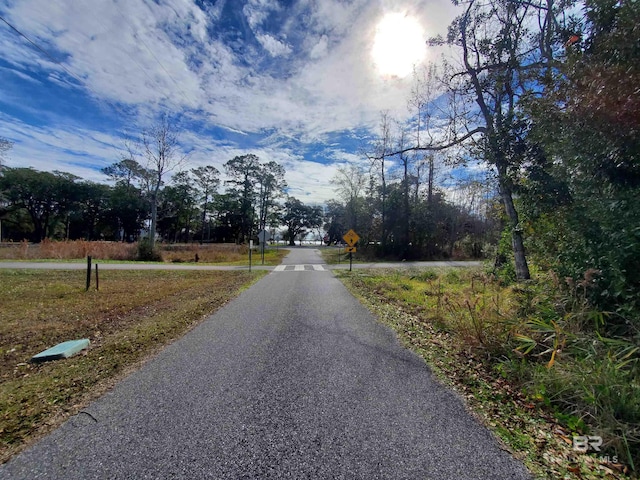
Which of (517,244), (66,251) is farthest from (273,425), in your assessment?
(66,251)

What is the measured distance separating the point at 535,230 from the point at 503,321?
4.40 metres

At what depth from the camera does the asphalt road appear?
1729 mm

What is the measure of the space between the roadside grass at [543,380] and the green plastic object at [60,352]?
4.69m

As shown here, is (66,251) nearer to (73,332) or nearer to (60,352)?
(73,332)

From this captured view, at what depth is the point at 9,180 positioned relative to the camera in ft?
137

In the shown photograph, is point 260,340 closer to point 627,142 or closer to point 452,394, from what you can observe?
point 452,394

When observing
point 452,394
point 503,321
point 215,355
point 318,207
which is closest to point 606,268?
point 503,321

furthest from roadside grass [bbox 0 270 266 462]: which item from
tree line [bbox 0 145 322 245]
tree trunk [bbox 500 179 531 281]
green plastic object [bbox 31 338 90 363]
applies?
tree line [bbox 0 145 322 245]

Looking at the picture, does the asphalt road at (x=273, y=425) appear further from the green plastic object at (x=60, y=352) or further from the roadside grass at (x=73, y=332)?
the green plastic object at (x=60, y=352)

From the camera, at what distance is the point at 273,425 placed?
2156 mm

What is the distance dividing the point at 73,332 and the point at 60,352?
4.50 feet

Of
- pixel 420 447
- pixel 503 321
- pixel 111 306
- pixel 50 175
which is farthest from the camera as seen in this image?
pixel 50 175

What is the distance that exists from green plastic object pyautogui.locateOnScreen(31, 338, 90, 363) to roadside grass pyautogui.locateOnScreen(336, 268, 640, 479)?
15.4 feet

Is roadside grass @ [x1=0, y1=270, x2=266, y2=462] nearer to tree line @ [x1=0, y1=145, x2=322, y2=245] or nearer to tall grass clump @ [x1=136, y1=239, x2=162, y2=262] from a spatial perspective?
tall grass clump @ [x1=136, y1=239, x2=162, y2=262]
